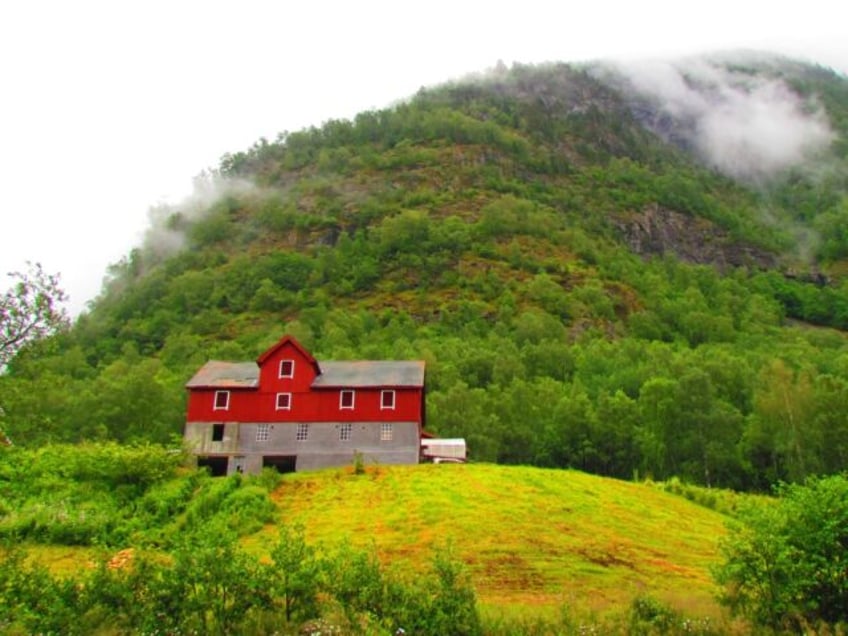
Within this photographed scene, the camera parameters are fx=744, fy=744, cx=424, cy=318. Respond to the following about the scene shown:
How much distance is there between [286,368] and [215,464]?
7.61 meters

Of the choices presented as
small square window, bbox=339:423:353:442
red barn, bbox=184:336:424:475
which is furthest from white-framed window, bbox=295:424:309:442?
small square window, bbox=339:423:353:442

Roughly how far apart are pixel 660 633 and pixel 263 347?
9812 cm

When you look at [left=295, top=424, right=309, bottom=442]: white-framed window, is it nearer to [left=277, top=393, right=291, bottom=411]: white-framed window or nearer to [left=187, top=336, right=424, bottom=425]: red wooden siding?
[left=187, top=336, right=424, bottom=425]: red wooden siding

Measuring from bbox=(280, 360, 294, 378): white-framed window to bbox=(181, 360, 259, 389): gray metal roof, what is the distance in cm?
182

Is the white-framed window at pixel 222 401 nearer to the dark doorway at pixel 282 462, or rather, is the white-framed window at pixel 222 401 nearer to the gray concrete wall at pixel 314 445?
the gray concrete wall at pixel 314 445

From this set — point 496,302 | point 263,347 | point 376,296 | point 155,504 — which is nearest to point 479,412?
point 155,504

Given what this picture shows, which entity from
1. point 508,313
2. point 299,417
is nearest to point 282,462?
point 299,417

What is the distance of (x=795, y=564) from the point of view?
19.2 m

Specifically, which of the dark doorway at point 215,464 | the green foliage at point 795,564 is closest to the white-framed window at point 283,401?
the dark doorway at point 215,464

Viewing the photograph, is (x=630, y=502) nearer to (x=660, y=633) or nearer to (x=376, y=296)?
(x=660, y=633)

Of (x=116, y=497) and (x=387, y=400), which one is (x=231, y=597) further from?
(x=387, y=400)

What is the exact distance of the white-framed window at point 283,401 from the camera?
1903 inches

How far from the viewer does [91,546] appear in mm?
33188

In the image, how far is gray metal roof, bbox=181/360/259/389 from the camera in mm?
49062
